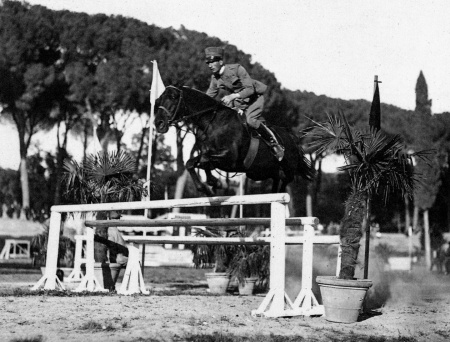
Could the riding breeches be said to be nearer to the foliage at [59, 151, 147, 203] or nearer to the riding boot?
the riding boot

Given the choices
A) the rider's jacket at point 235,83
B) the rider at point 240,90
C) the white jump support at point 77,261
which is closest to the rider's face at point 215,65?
the rider at point 240,90

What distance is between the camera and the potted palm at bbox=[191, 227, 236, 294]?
515 inches

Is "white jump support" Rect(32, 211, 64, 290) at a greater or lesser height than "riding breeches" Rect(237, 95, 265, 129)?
lesser

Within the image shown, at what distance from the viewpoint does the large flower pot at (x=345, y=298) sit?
803cm

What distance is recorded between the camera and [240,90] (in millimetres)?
9602

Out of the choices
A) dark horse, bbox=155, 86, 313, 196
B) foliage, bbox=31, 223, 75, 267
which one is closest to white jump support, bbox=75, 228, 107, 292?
dark horse, bbox=155, 86, 313, 196

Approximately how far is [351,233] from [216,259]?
211 inches

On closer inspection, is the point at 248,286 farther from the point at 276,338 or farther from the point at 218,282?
the point at 276,338

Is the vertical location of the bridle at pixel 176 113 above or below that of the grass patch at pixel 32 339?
above

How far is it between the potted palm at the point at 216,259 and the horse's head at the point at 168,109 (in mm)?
4771

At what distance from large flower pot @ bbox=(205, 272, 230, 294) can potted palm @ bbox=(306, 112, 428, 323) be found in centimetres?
474

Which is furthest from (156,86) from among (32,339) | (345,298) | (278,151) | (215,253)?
(32,339)

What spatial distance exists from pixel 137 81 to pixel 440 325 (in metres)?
24.4

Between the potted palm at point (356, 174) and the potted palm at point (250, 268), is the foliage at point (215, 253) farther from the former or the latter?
the potted palm at point (356, 174)
